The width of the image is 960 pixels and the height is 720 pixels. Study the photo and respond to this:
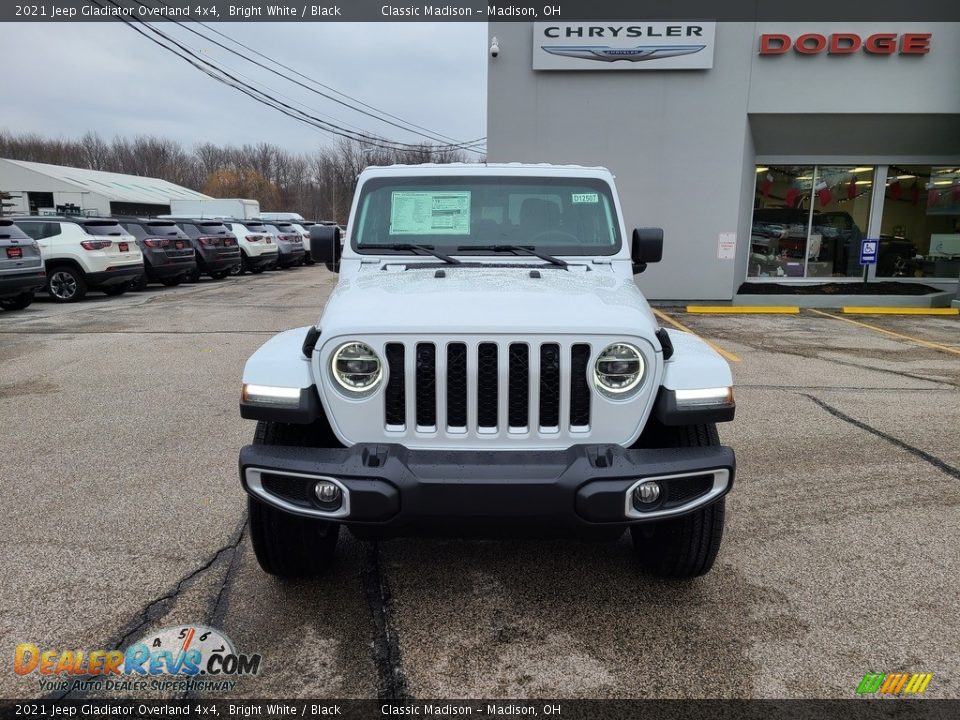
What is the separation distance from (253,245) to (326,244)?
2029 centimetres

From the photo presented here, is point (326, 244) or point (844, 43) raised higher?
point (844, 43)

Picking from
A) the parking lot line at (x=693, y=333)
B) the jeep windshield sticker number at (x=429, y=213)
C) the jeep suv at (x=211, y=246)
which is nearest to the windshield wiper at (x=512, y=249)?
the jeep windshield sticker number at (x=429, y=213)

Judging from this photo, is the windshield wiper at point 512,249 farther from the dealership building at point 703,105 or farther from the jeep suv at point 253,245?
the jeep suv at point 253,245

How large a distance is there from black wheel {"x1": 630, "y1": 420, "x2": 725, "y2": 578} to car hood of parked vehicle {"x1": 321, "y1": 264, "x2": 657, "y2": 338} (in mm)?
458

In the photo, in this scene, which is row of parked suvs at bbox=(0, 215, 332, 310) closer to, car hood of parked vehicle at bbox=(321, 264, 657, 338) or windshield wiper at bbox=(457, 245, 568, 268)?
windshield wiper at bbox=(457, 245, 568, 268)

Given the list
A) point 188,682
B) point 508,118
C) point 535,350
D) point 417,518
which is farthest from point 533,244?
point 508,118

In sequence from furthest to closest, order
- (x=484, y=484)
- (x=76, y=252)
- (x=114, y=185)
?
(x=114, y=185) → (x=76, y=252) → (x=484, y=484)

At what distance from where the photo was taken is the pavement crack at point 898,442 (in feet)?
16.0

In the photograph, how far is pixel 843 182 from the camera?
15.6m

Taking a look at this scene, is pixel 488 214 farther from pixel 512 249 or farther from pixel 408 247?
pixel 408 247

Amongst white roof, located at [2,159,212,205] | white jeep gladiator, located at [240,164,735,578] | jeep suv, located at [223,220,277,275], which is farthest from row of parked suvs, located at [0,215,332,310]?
white roof, located at [2,159,212,205]

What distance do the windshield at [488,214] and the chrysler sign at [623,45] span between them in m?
10.2

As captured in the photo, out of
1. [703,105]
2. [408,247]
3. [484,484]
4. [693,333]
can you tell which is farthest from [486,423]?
[703,105]

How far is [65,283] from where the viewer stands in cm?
1466
